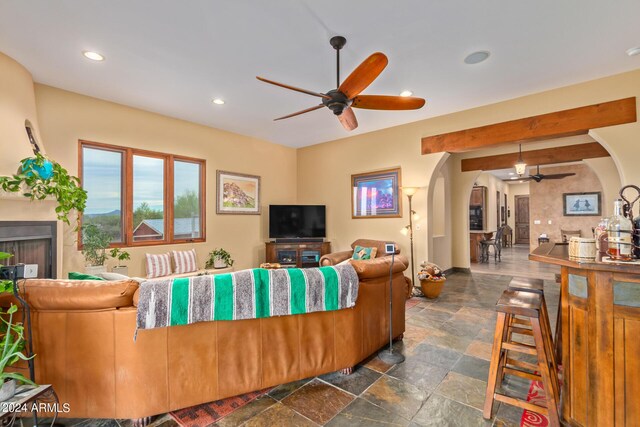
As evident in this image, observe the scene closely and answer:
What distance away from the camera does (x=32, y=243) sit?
3.23m

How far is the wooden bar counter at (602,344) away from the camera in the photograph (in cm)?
150

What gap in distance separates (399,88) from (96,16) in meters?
3.23

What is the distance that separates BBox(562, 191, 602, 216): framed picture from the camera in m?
7.84

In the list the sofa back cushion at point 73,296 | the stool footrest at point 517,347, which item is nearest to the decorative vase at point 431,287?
the stool footrest at point 517,347

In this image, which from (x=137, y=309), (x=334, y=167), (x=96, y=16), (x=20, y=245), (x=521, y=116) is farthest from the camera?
(x=334, y=167)

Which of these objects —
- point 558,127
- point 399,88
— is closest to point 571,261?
point 399,88

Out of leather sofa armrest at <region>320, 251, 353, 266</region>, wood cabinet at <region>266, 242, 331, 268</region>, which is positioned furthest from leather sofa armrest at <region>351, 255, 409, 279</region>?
wood cabinet at <region>266, 242, 331, 268</region>

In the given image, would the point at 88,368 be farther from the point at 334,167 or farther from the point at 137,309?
the point at 334,167

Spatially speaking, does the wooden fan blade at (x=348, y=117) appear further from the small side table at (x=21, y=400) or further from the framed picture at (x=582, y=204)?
the framed picture at (x=582, y=204)

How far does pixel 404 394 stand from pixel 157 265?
390 cm

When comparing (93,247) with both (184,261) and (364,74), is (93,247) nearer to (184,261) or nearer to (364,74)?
(184,261)

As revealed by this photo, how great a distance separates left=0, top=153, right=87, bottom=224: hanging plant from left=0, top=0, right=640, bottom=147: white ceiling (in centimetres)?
115

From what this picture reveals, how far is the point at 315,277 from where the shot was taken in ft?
7.41

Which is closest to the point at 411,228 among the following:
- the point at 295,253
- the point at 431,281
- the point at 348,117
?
the point at 431,281
